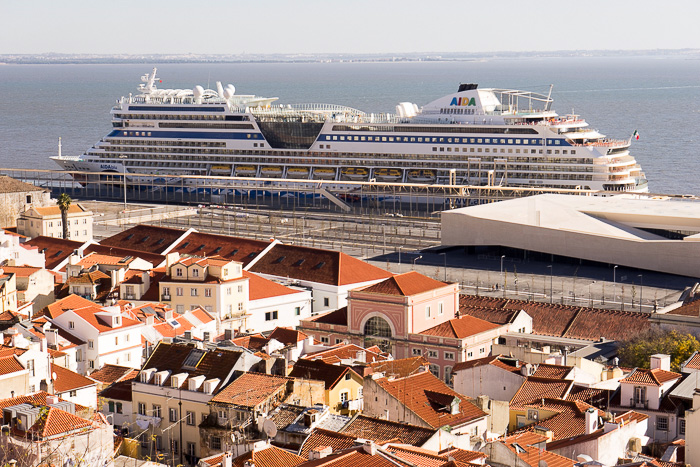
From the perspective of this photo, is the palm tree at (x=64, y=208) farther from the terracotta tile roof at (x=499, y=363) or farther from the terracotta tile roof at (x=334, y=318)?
the terracotta tile roof at (x=499, y=363)

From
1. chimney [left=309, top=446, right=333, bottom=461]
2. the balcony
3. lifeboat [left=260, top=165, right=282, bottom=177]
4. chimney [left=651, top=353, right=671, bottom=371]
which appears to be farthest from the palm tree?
chimney [left=309, top=446, right=333, bottom=461]

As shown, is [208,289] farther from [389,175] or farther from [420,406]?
[389,175]

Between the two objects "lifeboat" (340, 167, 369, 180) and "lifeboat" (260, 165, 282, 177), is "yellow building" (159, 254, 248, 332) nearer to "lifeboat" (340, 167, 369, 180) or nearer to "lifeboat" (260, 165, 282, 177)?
"lifeboat" (340, 167, 369, 180)

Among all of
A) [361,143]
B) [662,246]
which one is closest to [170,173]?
[361,143]

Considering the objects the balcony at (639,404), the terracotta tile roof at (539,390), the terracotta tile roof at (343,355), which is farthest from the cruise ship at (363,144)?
the balcony at (639,404)

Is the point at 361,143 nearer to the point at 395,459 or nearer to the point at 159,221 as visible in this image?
the point at 159,221

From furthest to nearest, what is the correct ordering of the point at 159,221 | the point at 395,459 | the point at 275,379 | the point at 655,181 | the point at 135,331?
the point at 655,181 < the point at 159,221 < the point at 135,331 < the point at 275,379 < the point at 395,459
